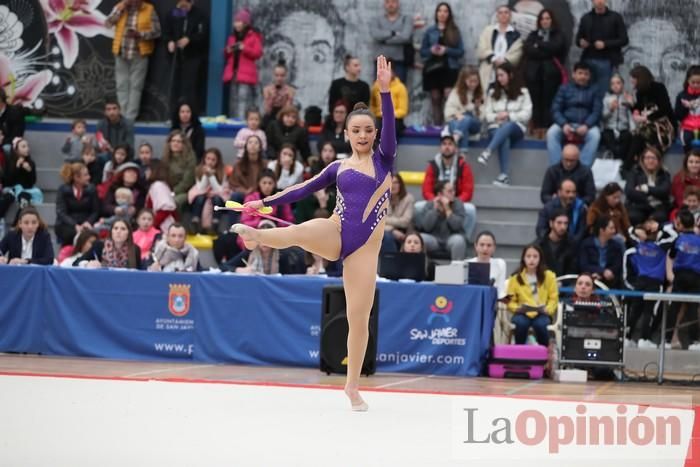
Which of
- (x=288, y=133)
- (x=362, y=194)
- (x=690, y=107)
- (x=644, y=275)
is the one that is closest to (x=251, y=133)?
(x=288, y=133)

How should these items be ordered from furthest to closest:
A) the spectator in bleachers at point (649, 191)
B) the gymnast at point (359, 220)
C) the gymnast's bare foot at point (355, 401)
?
the spectator in bleachers at point (649, 191)
the gymnast at point (359, 220)
the gymnast's bare foot at point (355, 401)

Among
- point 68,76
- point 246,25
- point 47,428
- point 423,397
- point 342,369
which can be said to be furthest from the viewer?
point 68,76

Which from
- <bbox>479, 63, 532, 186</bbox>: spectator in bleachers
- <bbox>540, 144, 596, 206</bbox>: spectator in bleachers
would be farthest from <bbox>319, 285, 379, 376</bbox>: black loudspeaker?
<bbox>479, 63, 532, 186</bbox>: spectator in bleachers

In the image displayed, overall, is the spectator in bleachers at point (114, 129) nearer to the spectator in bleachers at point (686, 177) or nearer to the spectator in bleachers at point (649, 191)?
the spectator in bleachers at point (649, 191)

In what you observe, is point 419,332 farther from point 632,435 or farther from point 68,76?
point 68,76

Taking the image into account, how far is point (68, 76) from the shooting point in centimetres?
1427

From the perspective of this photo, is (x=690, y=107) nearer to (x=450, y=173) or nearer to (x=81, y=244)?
(x=450, y=173)

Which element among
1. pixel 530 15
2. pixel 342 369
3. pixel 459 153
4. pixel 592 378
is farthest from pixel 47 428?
pixel 530 15

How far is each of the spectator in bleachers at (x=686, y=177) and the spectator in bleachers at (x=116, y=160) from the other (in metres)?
5.79

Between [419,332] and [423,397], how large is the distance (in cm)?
278

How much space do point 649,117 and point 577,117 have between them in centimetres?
78

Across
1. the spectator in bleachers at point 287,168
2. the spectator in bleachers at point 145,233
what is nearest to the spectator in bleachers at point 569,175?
the spectator in bleachers at point 287,168

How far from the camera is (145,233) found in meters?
10.5

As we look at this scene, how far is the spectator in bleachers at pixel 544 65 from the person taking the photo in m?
12.6
